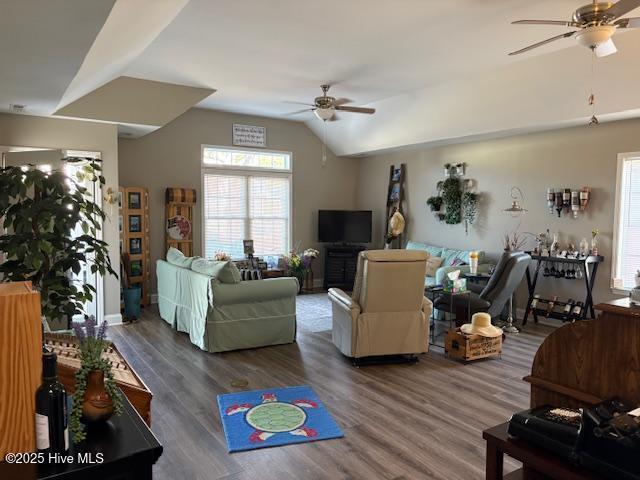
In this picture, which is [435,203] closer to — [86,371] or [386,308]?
[386,308]

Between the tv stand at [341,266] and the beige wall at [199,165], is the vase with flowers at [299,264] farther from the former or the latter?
the beige wall at [199,165]

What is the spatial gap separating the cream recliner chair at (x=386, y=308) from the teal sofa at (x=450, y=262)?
1.67 m

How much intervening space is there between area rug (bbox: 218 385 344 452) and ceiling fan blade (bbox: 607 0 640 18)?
326 cm

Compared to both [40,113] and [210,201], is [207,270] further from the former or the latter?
[210,201]

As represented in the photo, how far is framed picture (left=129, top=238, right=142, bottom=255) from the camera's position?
22.5 ft

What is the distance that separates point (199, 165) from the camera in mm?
7930

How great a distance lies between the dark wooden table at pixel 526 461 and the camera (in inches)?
52.1

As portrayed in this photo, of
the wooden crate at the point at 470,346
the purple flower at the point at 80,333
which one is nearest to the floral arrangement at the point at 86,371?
the purple flower at the point at 80,333

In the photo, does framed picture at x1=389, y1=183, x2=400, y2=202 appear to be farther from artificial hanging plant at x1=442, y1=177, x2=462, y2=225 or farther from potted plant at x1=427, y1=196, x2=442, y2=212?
artificial hanging plant at x1=442, y1=177, x2=462, y2=225

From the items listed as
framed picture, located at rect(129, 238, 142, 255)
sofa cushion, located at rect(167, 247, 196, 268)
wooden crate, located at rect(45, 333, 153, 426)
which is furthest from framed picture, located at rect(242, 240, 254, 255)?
wooden crate, located at rect(45, 333, 153, 426)

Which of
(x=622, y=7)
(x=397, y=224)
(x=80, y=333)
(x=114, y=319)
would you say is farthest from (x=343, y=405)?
(x=397, y=224)

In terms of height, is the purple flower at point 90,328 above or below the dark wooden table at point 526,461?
above

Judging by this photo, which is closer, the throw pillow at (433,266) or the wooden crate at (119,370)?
the wooden crate at (119,370)

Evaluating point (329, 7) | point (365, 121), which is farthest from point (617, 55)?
point (365, 121)
